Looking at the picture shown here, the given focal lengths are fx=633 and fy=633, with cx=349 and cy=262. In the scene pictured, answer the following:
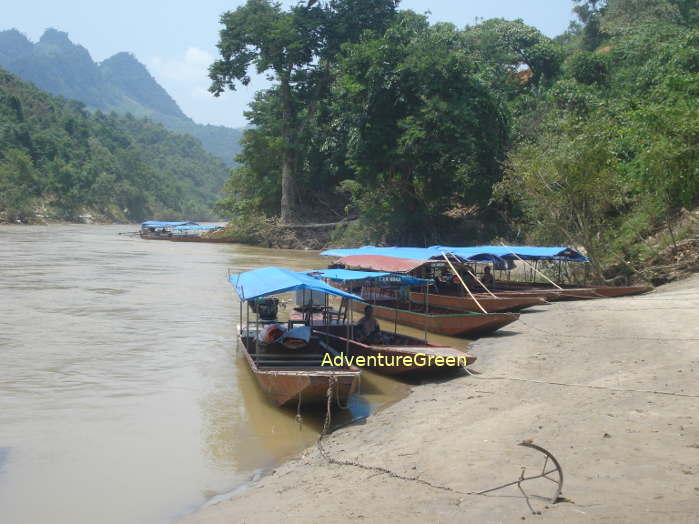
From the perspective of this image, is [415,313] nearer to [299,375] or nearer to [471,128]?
[299,375]

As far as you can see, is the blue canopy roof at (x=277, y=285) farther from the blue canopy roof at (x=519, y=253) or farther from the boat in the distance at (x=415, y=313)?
the blue canopy roof at (x=519, y=253)

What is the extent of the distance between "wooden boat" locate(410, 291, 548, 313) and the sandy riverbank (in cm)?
464

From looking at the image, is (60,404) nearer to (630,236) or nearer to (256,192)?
(630,236)

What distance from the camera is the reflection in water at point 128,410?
Answer: 236 inches

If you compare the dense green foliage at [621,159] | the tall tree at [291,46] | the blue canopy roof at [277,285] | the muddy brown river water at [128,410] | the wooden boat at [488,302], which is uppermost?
the tall tree at [291,46]

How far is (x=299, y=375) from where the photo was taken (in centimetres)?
785

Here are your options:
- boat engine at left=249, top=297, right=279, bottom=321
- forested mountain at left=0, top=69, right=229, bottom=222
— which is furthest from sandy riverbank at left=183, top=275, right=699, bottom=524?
forested mountain at left=0, top=69, right=229, bottom=222

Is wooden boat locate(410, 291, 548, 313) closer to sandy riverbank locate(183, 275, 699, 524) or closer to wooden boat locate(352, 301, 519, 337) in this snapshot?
wooden boat locate(352, 301, 519, 337)

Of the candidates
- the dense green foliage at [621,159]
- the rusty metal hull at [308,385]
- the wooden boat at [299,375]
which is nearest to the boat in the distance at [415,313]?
the wooden boat at [299,375]

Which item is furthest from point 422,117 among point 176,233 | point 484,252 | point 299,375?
point 176,233

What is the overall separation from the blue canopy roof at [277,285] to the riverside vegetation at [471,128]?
9.65 m

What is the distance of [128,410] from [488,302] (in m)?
8.76

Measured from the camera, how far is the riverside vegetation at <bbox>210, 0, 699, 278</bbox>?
17.4m

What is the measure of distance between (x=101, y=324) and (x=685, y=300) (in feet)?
41.2
